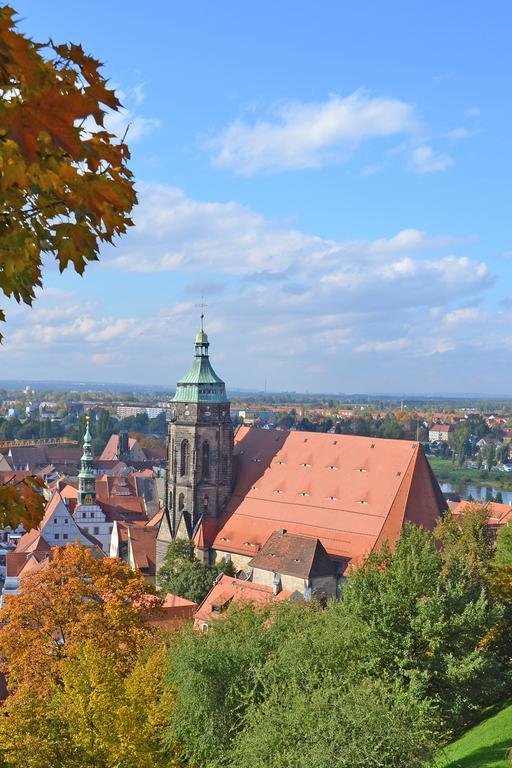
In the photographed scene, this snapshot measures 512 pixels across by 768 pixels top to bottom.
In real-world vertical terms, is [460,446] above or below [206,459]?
below

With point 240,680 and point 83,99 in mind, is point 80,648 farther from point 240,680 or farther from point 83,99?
point 83,99

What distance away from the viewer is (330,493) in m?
47.0

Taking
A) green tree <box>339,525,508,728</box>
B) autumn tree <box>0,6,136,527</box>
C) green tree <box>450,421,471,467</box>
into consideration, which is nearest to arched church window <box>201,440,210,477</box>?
green tree <box>339,525,508,728</box>

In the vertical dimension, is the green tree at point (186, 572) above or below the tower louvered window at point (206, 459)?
below

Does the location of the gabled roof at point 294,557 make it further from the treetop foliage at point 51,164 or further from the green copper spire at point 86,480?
the treetop foliage at point 51,164

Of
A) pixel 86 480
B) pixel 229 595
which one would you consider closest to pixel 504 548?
pixel 229 595

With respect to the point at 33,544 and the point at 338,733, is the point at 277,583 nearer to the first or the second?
the point at 33,544

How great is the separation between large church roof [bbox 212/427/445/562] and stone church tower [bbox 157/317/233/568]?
1.49 metres

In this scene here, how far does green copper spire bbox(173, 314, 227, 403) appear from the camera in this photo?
5228 centimetres

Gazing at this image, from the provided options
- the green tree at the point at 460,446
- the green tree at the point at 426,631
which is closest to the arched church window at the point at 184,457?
the green tree at the point at 426,631

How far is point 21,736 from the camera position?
17.7 metres

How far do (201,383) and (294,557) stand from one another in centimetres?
1413

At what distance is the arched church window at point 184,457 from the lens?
2052 inches

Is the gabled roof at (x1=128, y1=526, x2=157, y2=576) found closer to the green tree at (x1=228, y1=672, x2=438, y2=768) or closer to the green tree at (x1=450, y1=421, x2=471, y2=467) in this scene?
the green tree at (x1=228, y1=672, x2=438, y2=768)
